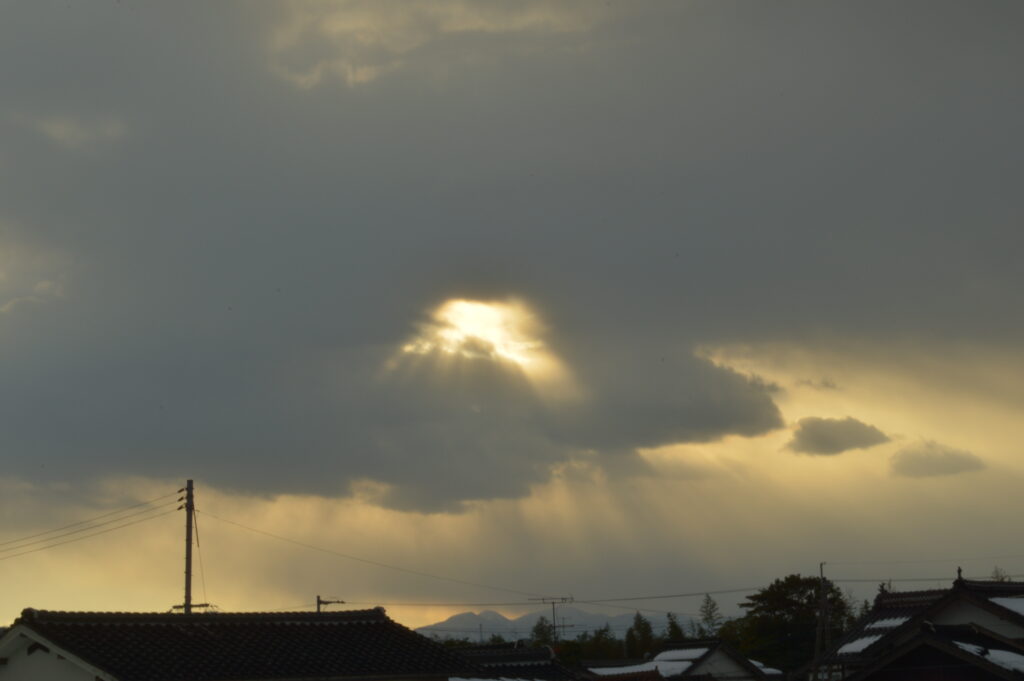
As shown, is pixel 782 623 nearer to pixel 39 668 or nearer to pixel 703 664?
pixel 703 664

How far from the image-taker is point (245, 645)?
4316 centimetres

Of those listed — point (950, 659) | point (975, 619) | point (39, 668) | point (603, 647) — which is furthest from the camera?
point (603, 647)

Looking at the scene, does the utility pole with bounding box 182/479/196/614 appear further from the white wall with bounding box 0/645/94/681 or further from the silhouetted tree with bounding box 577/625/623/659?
the silhouetted tree with bounding box 577/625/623/659

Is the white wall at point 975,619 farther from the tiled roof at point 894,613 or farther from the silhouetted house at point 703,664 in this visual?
the silhouetted house at point 703,664

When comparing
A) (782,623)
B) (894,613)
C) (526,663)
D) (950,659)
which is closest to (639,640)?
(782,623)

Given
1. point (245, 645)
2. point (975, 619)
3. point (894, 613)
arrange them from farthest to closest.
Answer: point (894, 613) → point (245, 645) → point (975, 619)

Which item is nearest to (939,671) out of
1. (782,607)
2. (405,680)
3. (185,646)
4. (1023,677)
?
(1023,677)

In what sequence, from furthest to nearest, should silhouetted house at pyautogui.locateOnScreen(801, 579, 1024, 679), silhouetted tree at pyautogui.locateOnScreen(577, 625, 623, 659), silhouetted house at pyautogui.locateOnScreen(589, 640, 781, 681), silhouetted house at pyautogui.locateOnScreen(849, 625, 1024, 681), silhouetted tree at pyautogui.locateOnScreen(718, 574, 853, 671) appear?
silhouetted tree at pyautogui.locateOnScreen(577, 625, 623, 659), silhouetted tree at pyautogui.locateOnScreen(718, 574, 853, 671), silhouetted house at pyautogui.locateOnScreen(589, 640, 781, 681), silhouetted house at pyautogui.locateOnScreen(801, 579, 1024, 679), silhouetted house at pyautogui.locateOnScreen(849, 625, 1024, 681)

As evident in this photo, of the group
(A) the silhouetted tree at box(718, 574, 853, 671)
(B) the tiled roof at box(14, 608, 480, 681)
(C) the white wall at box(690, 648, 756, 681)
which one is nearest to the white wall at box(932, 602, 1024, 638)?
(B) the tiled roof at box(14, 608, 480, 681)

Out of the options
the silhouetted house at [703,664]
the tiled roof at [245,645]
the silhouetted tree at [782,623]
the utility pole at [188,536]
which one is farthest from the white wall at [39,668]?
the silhouetted tree at [782,623]

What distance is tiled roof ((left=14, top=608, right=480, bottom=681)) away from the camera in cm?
3969

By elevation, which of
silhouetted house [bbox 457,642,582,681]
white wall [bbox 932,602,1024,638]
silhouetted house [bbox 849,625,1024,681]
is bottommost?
silhouetted house [bbox 457,642,582,681]

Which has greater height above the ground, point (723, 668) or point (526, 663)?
point (526, 663)

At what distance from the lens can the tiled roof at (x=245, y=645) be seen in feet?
130
